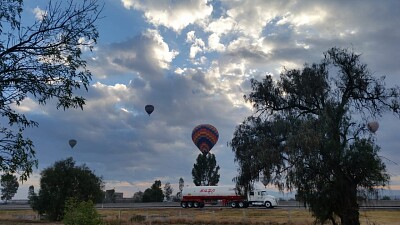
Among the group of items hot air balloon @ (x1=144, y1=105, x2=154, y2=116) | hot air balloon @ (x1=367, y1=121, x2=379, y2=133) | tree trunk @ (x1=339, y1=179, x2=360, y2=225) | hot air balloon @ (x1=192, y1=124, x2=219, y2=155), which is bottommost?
tree trunk @ (x1=339, y1=179, x2=360, y2=225)

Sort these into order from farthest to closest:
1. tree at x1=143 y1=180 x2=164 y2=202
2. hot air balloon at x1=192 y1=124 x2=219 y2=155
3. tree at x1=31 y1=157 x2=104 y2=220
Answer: tree at x1=143 y1=180 x2=164 y2=202 < hot air balloon at x1=192 y1=124 x2=219 y2=155 < tree at x1=31 y1=157 x2=104 y2=220

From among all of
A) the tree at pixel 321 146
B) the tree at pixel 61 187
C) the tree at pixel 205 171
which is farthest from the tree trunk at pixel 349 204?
the tree at pixel 205 171

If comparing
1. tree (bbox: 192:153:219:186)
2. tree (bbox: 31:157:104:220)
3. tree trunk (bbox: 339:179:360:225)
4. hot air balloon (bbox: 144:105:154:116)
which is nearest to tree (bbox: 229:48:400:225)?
tree trunk (bbox: 339:179:360:225)

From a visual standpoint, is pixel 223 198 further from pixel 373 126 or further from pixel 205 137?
pixel 373 126

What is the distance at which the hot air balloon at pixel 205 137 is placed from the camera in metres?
88.2

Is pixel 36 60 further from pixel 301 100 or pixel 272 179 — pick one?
pixel 301 100

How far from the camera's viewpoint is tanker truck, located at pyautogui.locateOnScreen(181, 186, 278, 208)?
242 feet

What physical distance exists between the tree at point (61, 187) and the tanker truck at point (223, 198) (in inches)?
918

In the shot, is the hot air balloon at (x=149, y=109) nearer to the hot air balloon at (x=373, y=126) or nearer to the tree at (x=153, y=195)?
the tree at (x=153, y=195)

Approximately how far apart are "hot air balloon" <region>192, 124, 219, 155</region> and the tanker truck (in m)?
10.5

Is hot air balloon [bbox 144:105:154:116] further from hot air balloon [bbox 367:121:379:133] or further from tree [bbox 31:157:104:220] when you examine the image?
hot air balloon [bbox 367:121:379:133]

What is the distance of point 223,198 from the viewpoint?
77.5 meters

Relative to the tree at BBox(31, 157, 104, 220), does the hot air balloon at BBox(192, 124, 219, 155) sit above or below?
above

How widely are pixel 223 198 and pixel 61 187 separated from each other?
29.9 m
